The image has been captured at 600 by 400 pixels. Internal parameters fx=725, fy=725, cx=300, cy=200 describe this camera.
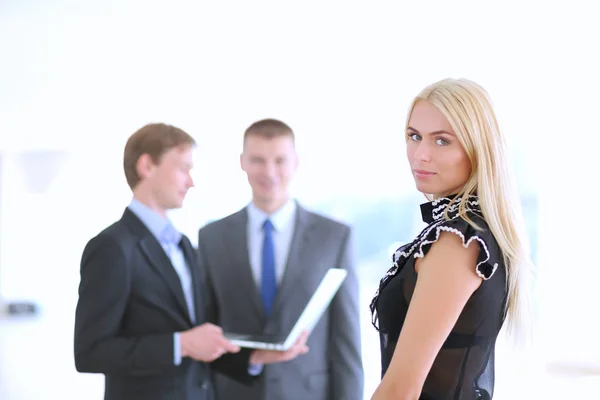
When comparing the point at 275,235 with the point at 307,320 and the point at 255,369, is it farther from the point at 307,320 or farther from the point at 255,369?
the point at 255,369

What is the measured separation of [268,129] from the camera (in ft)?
10.4

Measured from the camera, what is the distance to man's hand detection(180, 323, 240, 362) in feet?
9.82

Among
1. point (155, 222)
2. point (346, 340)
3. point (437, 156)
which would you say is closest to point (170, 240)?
point (155, 222)

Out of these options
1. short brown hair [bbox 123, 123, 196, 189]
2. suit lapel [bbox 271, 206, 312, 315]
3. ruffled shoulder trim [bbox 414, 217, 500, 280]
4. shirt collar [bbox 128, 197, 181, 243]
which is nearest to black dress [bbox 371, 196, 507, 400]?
ruffled shoulder trim [bbox 414, 217, 500, 280]

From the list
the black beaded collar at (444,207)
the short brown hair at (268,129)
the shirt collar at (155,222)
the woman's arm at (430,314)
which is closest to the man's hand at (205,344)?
the shirt collar at (155,222)

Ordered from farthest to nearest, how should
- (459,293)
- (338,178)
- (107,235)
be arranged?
(338,178) → (107,235) → (459,293)

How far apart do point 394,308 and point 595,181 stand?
2.11 m

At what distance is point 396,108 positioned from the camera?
3.27m

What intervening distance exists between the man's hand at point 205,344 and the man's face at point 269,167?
0.57 meters

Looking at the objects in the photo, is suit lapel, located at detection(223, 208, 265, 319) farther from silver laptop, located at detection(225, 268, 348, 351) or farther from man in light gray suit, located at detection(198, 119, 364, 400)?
silver laptop, located at detection(225, 268, 348, 351)

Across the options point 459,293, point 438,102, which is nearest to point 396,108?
point 438,102

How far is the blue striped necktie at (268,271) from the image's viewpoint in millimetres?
3076

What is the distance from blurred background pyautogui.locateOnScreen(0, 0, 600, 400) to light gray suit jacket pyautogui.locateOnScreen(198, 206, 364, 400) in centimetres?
9

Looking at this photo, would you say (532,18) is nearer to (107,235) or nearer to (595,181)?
(595,181)
